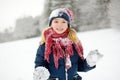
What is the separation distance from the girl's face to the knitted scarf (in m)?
0.03

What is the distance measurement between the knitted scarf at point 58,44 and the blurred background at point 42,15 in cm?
732

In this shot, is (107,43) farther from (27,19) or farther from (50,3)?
(27,19)

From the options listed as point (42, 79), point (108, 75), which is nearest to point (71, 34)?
point (42, 79)

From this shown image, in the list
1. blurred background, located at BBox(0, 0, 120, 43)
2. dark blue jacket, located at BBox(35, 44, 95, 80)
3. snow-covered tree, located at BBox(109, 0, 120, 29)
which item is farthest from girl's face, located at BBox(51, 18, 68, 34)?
snow-covered tree, located at BBox(109, 0, 120, 29)

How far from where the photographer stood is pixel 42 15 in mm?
17000

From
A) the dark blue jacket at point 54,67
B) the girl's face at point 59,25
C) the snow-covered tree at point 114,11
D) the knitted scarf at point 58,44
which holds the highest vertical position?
the snow-covered tree at point 114,11

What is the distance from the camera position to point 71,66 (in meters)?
2.79

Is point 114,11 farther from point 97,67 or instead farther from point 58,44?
point 58,44

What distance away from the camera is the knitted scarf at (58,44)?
275 centimetres

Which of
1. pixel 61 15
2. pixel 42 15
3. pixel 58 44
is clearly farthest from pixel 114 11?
pixel 58 44

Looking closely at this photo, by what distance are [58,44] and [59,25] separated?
0.17 metres

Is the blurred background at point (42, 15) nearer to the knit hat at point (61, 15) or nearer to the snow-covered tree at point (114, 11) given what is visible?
the snow-covered tree at point (114, 11)

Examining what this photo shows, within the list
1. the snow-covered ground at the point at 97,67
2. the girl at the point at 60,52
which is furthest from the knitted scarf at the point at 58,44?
the snow-covered ground at the point at 97,67

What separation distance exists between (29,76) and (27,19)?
615 inches
